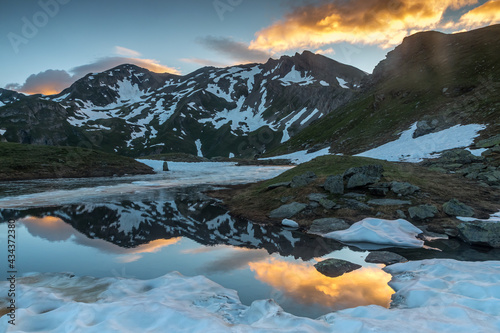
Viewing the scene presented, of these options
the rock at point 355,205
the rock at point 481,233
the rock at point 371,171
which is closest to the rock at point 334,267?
the rock at point 481,233

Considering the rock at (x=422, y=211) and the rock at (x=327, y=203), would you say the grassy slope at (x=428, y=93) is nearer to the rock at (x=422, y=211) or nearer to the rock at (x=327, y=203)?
the rock at (x=422, y=211)

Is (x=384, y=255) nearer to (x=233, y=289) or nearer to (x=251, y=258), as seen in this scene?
(x=251, y=258)

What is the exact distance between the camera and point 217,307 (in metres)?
8.97

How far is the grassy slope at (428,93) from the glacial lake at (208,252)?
2056 inches

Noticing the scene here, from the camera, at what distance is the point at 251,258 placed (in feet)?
46.2

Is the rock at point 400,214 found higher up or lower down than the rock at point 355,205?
lower down

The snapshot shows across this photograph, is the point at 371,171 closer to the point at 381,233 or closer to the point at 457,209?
the point at 457,209

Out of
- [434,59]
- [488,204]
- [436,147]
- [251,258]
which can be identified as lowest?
[251,258]

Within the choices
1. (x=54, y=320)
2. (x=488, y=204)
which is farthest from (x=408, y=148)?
(x=54, y=320)

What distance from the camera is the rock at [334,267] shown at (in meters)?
12.0

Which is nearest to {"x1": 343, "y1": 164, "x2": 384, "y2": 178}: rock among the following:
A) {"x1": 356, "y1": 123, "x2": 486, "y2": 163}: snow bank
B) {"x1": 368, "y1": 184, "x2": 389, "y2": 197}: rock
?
{"x1": 368, "y1": 184, "x2": 389, "y2": 197}: rock

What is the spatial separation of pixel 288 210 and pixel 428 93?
93134mm

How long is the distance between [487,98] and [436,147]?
86.2ft

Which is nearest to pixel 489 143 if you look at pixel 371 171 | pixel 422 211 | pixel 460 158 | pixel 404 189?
pixel 460 158
